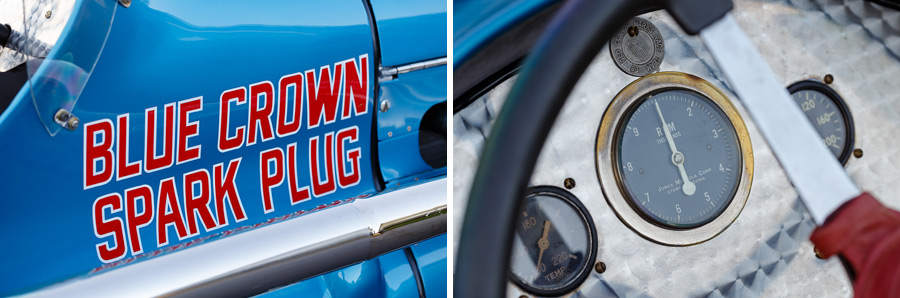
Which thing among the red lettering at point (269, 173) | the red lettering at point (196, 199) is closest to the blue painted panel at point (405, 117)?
the red lettering at point (269, 173)

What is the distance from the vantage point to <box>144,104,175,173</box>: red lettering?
1.40m

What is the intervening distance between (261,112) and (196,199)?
202 millimetres

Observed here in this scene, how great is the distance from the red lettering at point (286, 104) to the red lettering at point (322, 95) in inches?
0.8

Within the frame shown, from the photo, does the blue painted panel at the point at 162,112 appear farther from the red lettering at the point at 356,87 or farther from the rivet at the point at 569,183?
the rivet at the point at 569,183

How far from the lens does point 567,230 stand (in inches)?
53.4

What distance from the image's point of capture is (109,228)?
1388 mm

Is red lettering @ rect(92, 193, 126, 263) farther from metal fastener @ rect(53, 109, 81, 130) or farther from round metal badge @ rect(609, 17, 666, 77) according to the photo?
round metal badge @ rect(609, 17, 666, 77)

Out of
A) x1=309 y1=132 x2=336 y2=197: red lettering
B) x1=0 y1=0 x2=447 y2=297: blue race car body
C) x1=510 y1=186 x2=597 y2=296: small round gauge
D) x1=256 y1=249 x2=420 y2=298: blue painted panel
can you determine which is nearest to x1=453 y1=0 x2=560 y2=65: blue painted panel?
x1=0 y1=0 x2=447 y2=297: blue race car body

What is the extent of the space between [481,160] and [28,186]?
104 cm

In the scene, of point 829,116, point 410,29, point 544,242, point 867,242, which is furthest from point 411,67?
point 867,242

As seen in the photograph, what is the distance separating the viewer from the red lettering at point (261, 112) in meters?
1.51

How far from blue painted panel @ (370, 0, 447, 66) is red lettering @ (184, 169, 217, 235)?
0.45 metres

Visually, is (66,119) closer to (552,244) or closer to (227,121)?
(227,121)

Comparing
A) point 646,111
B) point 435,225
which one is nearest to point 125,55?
point 435,225
